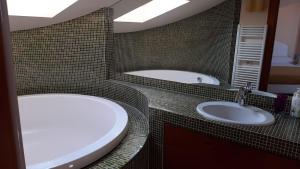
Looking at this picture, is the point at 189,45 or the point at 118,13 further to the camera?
the point at 118,13

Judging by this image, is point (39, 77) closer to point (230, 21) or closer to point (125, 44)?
point (125, 44)

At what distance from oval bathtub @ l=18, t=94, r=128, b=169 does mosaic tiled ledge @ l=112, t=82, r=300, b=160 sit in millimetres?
411

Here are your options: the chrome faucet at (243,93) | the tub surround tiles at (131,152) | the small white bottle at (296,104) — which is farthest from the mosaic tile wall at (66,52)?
the small white bottle at (296,104)

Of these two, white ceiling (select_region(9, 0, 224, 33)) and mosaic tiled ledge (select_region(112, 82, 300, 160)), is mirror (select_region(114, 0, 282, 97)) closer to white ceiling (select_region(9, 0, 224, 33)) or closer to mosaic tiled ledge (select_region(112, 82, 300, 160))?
white ceiling (select_region(9, 0, 224, 33))

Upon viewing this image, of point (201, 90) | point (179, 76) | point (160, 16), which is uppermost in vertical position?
point (160, 16)

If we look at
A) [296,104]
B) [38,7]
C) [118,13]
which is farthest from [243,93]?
[38,7]

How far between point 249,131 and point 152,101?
2.68ft

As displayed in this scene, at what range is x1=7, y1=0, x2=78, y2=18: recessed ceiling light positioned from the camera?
6.70 ft

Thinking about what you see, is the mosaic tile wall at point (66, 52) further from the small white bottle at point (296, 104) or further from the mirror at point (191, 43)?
the small white bottle at point (296, 104)

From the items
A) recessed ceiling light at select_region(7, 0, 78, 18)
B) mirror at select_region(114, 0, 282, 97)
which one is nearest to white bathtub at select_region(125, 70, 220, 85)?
mirror at select_region(114, 0, 282, 97)

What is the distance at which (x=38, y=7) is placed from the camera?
2158mm

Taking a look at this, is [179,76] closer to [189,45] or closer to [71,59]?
→ [189,45]

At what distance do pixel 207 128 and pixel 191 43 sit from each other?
904 mm

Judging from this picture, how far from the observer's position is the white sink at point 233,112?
1651mm
